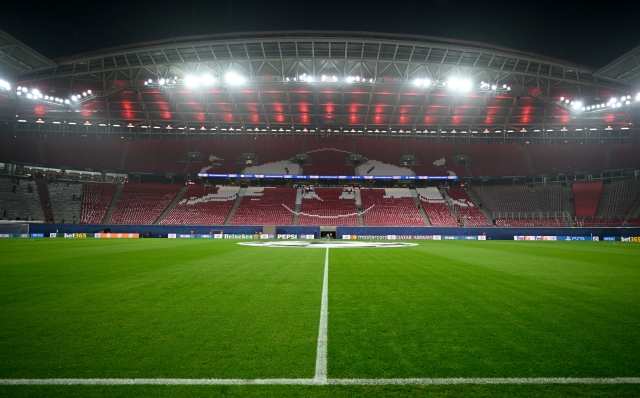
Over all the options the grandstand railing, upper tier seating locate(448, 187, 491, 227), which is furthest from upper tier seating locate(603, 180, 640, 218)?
upper tier seating locate(448, 187, 491, 227)

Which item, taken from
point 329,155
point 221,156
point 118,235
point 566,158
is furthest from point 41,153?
point 566,158

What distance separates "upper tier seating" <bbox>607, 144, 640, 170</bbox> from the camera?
43.2m

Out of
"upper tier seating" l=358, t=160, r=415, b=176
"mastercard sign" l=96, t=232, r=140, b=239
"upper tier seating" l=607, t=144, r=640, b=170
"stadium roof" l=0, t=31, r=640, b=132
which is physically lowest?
"mastercard sign" l=96, t=232, r=140, b=239

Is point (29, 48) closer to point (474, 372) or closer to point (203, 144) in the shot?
point (203, 144)

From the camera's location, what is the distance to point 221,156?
50844 millimetres

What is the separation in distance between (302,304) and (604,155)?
189ft

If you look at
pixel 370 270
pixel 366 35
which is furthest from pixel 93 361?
pixel 366 35

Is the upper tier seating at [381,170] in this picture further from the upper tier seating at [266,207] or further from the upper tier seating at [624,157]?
the upper tier seating at [624,157]

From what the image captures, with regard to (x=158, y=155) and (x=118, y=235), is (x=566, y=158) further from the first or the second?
(x=158, y=155)

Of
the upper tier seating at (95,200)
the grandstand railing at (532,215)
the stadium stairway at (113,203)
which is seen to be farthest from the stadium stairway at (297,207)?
the grandstand railing at (532,215)

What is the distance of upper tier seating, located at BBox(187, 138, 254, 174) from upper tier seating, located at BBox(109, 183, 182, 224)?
4.46m

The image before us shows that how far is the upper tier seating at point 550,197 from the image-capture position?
4284 centimetres

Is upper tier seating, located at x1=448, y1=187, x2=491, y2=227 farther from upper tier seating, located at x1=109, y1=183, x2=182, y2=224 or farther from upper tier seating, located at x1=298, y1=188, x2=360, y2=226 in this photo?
upper tier seating, located at x1=109, y1=183, x2=182, y2=224

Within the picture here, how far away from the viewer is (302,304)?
5812 millimetres
